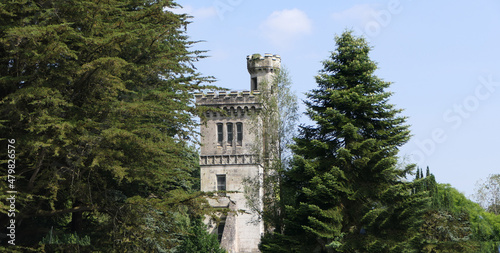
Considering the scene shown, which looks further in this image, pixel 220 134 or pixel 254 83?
pixel 254 83

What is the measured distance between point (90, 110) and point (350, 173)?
33.3 feet

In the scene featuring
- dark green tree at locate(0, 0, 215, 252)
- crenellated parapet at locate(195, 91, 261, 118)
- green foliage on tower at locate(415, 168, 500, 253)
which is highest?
crenellated parapet at locate(195, 91, 261, 118)

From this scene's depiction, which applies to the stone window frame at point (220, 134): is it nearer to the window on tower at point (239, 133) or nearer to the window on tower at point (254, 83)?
the window on tower at point (239, 133)

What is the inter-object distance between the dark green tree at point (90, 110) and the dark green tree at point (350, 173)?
15.9 feet

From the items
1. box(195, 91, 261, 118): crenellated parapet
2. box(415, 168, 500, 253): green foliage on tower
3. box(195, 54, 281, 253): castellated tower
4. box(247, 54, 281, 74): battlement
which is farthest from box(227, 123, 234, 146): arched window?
box(415, 168, 500, 253): green foliage on tower

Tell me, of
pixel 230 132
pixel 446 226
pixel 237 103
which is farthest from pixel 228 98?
pixel 446 226

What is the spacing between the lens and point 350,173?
2472 centimetres

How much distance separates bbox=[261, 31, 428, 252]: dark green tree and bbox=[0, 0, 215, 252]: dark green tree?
484 centimetres

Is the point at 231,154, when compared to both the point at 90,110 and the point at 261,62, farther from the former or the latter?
the point at 90,110

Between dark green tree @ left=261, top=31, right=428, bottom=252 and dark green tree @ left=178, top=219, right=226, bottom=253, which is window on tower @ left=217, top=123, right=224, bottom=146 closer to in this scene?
dark green tree @ left=178, top=219, right=226, bottom=253

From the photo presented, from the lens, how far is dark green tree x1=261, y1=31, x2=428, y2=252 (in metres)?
23.7

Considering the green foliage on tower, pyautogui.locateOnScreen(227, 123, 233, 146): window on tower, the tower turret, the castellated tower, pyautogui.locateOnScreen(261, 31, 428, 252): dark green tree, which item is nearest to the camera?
pyautogui.locateOnScreen(261, 31, 428, 252): dark green tree

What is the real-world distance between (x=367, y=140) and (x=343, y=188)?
211 cm

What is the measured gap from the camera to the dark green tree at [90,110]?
19719mm
